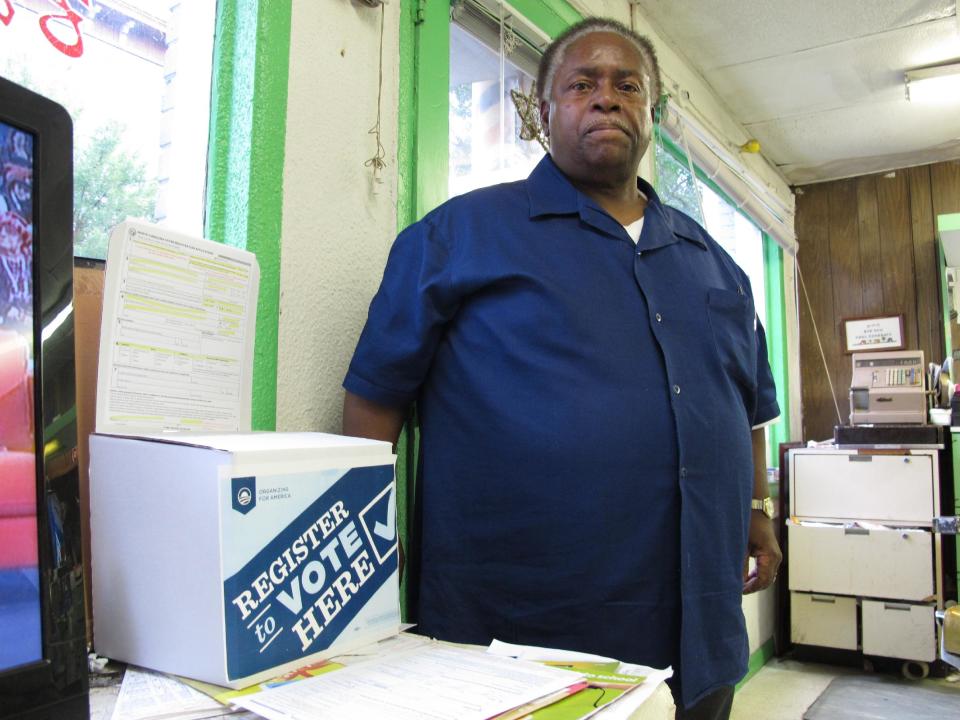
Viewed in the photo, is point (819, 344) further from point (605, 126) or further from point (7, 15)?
point (7, 15)

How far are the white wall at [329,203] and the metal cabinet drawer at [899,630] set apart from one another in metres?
2.79

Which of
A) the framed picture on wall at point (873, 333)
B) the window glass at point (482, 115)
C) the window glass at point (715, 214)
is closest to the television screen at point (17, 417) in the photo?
the window glass at point (482, 115)

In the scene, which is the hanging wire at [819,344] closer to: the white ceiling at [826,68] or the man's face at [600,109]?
the white ceiling at [826,68]

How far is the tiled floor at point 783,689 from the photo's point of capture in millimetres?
2686

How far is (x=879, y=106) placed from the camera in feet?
10.5

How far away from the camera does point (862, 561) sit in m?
3.09

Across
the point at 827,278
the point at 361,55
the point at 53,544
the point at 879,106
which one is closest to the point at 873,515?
the point at 827,278

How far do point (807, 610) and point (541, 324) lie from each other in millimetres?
2796

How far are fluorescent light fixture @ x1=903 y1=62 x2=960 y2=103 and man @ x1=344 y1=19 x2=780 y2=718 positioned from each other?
2.36m

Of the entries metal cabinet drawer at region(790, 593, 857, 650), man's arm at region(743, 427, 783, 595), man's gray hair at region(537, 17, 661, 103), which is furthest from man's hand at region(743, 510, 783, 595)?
metal cabinet drawer at region(790, 593, 857, 650)

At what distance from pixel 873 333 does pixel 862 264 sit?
0.37m

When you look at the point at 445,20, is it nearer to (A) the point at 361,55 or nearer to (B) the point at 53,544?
(A) the point at 361,55

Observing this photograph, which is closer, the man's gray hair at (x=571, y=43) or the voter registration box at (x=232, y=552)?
the voter registration box at (x=232, y=552)

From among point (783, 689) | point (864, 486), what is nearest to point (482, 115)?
point (864, 486)
